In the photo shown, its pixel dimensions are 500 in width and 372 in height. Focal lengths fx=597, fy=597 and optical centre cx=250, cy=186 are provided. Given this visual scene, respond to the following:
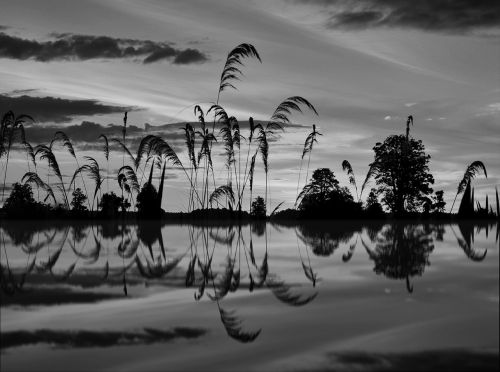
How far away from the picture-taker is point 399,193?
29734mm

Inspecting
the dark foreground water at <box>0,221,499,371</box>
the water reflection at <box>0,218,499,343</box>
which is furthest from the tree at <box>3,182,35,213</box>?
the dark foreground water at <box>0,221,499,371</box>

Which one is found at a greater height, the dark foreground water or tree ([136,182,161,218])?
tree ([136,182,161,218])

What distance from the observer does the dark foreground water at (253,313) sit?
1.63 meters

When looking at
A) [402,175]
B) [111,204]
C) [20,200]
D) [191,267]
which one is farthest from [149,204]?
[402,175]

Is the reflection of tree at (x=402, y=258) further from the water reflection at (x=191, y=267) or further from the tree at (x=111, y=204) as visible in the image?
the tree at (x=111, y=204)

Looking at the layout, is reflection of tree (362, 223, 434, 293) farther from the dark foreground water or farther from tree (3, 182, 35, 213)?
tree (3, 182, 35, 213)

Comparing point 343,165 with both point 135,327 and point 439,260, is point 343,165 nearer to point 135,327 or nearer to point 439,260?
point 439,260

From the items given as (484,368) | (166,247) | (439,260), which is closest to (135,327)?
(484,368)

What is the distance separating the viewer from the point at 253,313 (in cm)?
225

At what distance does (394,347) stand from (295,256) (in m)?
2.77

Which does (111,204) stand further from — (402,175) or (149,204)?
(402,175)

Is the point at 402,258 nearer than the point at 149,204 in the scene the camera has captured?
Yes

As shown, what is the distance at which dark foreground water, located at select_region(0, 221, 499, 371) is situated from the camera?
163 cm

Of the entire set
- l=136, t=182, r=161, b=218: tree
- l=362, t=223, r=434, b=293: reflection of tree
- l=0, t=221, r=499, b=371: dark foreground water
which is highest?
l=136, t=182, r=161, b=218: tree
